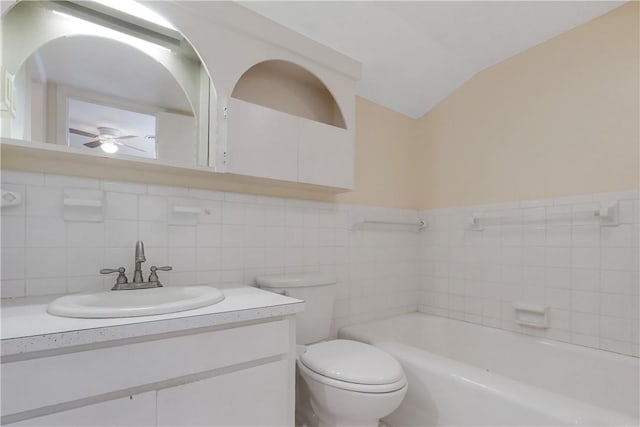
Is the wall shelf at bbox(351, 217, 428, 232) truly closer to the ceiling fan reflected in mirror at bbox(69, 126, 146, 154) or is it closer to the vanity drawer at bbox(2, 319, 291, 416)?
the vanity drawer at bbox(2, 319, 291, 416)

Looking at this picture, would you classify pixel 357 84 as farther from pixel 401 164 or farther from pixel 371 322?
pixel 371 322

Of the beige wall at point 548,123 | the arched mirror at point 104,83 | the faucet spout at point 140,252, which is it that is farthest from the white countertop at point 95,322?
the beige wall at point 548,123

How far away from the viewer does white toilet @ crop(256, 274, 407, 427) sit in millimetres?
1283

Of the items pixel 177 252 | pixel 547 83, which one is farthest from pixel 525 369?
pixel 177 252

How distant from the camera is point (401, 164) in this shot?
2.49m

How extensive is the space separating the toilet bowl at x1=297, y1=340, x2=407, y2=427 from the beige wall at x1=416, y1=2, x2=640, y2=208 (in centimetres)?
134

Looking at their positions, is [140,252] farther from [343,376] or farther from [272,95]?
[272,95]

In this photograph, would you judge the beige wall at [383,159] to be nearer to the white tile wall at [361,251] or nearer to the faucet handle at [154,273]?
the white tile wall at [361,251]

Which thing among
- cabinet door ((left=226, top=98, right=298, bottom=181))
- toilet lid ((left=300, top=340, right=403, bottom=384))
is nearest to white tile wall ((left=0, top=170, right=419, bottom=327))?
cabinet door ((left=226, top=98, right=298, bottom=181))

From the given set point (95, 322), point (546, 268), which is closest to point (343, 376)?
point (95, 322)

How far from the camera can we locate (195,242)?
1.56 metres

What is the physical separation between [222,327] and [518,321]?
5.61ft

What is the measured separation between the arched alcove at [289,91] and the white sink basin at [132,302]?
3.25ft

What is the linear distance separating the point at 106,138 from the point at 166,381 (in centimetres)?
90
